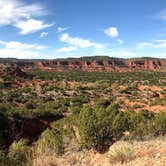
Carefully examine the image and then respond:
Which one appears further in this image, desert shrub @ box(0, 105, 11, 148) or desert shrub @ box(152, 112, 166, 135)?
desert shrub @ box(0, 105, 11, 148)

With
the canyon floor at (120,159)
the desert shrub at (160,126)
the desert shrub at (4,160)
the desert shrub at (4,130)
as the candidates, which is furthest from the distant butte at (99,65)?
the desert shrub at (4,160)

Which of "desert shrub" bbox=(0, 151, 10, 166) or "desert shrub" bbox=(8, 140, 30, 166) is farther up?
"desert shrub" bbox=(0, 151, 10, 166)

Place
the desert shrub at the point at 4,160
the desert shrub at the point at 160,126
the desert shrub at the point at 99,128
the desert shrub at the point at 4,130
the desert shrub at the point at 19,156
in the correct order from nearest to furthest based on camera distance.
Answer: the desert shrub at the point at 4,160
the desert shrub at the point at 19,156
the desert shrub at the point at 99,128
the desert shrub at the point at 160,126
the desert shrub at the point at 4,130

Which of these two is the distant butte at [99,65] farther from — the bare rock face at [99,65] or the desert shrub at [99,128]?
the desert shrub at [99,128]

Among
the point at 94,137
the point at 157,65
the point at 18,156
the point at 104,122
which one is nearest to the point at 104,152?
the point at 94,137

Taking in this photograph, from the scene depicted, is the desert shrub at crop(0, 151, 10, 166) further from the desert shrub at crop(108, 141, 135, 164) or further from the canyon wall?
the canyon wall

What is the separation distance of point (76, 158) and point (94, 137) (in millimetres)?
1366

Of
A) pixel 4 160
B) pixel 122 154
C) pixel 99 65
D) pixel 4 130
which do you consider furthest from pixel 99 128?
pixel 99 65

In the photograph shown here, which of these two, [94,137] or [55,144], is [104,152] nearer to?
[94,137]

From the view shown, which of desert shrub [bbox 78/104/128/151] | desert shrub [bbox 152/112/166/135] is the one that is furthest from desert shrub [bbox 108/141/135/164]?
desert shrub [bbox 152/112/166/135]

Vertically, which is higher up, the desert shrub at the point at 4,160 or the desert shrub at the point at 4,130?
the desert shrub at the point at 4,160

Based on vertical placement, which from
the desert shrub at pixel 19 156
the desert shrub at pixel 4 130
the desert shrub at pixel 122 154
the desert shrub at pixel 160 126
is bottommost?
the desert shrub at pixel 4 130

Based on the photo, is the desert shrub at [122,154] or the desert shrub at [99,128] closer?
the desert shrub at [122,154]

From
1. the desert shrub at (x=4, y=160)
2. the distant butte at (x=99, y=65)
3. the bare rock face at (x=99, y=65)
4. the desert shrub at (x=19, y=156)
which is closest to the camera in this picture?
the desert shrub at (x=4, y=160)
